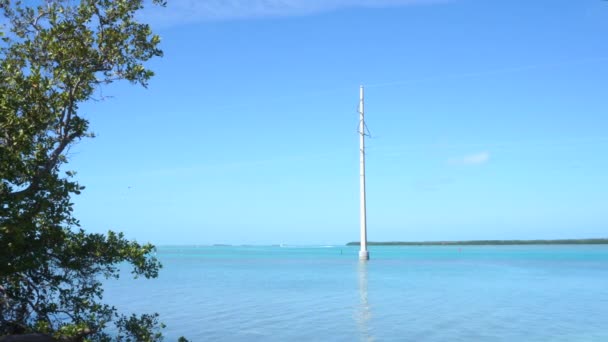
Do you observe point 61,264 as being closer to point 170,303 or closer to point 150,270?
point 150,270

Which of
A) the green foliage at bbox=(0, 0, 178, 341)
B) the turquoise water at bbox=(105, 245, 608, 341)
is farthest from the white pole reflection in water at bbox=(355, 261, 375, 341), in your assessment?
the green foliage at bbox=(0, 0, 178, 341)

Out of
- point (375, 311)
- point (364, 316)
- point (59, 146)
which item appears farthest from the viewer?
point (375, 311)

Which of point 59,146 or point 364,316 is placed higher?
point 59,146

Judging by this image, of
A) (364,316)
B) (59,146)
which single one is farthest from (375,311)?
(59,146)

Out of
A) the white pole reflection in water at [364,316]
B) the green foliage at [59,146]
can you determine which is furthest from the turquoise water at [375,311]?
the green foliage at [59,146]

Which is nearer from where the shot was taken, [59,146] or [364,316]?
[59,146]

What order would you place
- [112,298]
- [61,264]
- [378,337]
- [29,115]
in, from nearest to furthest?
[29,115], [61,264], [378,337], [112,298]

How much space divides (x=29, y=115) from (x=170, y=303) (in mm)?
23484

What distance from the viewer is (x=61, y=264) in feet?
40.8

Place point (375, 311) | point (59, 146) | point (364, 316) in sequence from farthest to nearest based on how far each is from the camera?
1. point (375, 311)
2. point (364, 316)
3. point (59, 146)

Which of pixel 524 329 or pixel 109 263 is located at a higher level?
pixel 109 263

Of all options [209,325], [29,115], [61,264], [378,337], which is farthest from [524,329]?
[29,115]

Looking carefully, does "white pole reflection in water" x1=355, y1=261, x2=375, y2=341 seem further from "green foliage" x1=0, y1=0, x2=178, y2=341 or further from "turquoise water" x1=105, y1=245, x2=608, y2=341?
"green foliage" x1=0, y1=0, x2=178, y2=341

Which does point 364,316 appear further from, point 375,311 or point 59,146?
point 59,146
